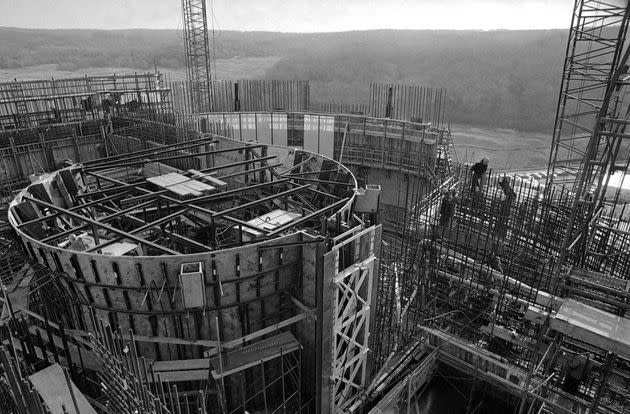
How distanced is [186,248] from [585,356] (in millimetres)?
10155

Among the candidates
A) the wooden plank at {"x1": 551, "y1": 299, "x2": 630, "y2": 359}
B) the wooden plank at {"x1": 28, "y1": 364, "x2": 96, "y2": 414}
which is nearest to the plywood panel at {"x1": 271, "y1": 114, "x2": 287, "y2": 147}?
the wooden plank at {"x1": 551, "y1": 299, "x2": 630, "y2": 359}

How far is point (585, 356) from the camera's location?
9.73 metres

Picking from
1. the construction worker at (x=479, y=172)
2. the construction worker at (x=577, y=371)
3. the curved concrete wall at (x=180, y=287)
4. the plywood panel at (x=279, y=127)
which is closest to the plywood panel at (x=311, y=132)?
the plywood panel at (x=279, y=127)

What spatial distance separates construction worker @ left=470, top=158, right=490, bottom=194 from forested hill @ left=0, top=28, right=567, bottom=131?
152 ft

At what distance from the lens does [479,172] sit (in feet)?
49.7

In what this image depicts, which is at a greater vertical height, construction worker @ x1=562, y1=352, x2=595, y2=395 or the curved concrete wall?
the curved concrete wall

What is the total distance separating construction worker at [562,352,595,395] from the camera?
9594 mm

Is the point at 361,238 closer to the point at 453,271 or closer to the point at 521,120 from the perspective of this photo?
the point at 453,271

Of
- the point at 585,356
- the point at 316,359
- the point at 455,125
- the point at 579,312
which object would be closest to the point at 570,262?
the point at 585,356

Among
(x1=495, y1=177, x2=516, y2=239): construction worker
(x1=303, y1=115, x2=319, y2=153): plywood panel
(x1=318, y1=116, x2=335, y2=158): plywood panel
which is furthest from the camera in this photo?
(x1=303, y1=115, x2=319, y2=153): plywood panel

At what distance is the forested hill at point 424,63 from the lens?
60.7 m

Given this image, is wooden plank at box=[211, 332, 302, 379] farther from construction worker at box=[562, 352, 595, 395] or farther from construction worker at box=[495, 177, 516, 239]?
construction worker at box=[495, 177, 516, 239]

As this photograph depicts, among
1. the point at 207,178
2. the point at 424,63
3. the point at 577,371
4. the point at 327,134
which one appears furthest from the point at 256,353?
the point at 424,63

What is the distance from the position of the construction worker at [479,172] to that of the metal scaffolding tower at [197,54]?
24.0m
